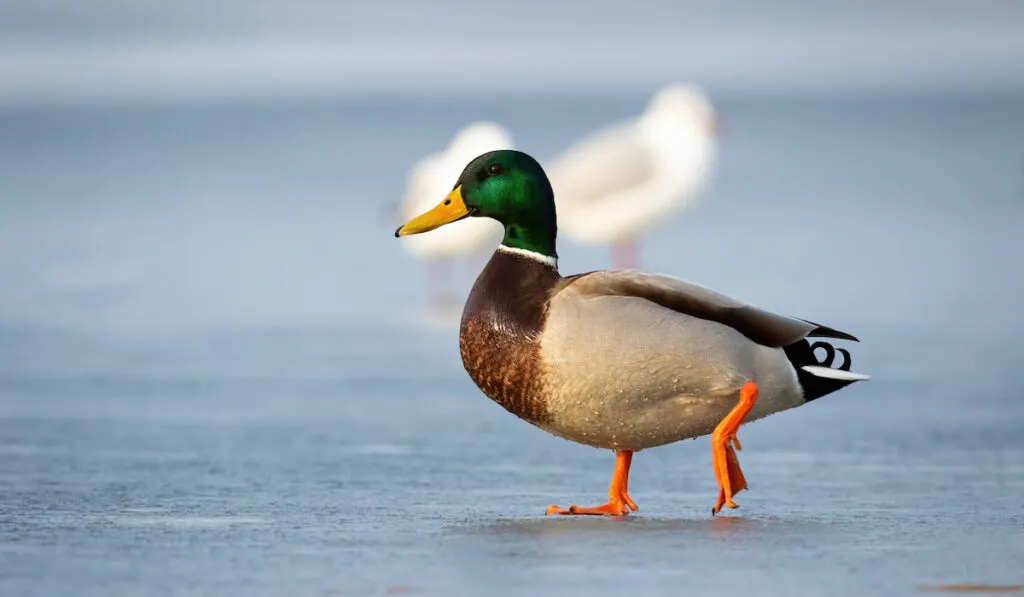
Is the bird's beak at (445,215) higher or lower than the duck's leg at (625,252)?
lower

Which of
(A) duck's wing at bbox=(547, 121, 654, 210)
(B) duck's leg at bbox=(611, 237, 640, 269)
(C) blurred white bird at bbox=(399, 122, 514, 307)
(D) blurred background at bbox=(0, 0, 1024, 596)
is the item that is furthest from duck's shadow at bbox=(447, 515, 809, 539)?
(A) duck's wing at bbox=(547, 121, 654, 210)

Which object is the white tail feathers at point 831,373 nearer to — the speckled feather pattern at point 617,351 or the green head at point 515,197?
the speckled feather pattern at point 617,351

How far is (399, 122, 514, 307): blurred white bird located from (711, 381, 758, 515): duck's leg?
474 cm

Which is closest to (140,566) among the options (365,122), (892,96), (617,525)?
(617,525)

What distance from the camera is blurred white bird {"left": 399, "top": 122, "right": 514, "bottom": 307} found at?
949cm

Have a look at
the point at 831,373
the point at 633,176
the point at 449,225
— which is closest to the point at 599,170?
the point at 633,176

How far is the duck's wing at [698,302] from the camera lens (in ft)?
14.9

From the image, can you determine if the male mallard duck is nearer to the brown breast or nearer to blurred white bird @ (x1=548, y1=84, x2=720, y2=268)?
the brown breast

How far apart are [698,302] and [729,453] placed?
1.23 ft

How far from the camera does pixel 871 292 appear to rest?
8.83m

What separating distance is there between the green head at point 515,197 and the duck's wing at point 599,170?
5.83 meters

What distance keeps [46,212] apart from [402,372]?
5.59 meters

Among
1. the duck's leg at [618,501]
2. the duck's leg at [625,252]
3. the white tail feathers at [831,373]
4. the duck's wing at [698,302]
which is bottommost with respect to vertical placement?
the duck's leg at [618,501]

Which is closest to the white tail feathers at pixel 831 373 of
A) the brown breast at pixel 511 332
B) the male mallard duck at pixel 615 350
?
the male mallard duck at pixel 615 350
